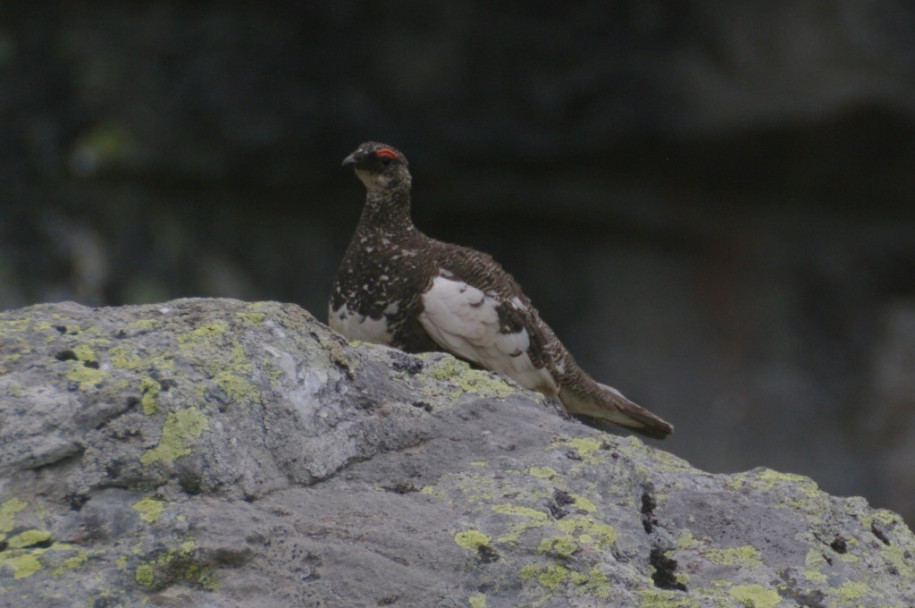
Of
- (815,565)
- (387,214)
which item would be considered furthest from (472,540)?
(387,214)

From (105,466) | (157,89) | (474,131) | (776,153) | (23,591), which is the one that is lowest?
(23,591)

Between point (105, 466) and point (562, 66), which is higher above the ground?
point (562, 66)

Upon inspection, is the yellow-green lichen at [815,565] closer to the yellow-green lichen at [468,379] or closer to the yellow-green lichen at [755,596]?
the yellow-green lichen at [755,596]

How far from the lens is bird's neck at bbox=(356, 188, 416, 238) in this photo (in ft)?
15.0

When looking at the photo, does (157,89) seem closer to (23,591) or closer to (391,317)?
(391,317)

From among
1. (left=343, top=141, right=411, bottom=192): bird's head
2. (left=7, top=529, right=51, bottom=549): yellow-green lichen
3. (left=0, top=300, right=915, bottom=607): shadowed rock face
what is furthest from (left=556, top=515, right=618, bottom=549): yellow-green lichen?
(left=343, top=141, right=411, bottom=192): bird's head

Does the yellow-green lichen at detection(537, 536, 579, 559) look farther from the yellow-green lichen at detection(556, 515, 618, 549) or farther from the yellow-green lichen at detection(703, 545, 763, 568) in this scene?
the yellow-green lichen at detection(703, 545, 763, 568)

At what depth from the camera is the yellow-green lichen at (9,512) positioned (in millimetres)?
1854

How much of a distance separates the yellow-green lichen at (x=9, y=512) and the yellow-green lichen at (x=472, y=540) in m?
0.69

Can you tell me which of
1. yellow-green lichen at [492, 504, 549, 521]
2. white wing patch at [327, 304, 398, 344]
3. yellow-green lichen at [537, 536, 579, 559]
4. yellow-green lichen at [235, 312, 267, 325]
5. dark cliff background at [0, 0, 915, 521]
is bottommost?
yellow-green lichen at [537, 536, 579, 559]

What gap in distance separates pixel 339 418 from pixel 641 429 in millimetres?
2410

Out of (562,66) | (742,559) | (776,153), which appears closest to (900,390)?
(776,153)

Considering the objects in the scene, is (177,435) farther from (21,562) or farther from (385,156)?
(385,156)

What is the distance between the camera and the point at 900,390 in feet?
29.2
